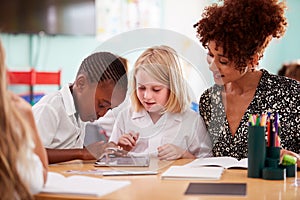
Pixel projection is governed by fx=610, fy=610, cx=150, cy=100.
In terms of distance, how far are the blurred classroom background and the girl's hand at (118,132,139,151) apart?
3.16m

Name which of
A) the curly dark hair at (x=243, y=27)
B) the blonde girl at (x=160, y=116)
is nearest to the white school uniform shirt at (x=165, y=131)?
the blonde girl at (x=160, y=116)

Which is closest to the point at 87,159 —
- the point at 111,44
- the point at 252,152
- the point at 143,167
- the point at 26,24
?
the point at 143,167

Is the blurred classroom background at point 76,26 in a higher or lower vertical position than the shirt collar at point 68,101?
higher

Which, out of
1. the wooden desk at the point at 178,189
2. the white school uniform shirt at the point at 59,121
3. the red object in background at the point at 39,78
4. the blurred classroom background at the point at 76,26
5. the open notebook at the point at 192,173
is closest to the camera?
the wooden desk at the point at 178,189

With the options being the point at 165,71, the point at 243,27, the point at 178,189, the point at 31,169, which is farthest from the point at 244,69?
the point at 31,169

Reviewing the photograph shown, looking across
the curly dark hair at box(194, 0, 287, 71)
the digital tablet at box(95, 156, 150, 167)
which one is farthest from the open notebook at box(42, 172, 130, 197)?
the curly dark hair at box(194, 0, 287, 71)

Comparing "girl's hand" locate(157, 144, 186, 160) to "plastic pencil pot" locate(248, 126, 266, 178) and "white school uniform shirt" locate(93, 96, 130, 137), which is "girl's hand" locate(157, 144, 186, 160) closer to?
"white school uniform shirt" locate(93, 96, 130, 137)

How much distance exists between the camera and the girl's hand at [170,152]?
1.81 metres

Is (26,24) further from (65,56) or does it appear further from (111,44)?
(111,44)

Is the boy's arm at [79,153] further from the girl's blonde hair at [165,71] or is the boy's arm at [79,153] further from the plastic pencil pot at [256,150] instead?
the plastic pencil pot at [256,150]

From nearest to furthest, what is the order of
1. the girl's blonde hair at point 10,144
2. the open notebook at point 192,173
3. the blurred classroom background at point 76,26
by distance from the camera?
the girl's blonde hair at point 10,144, the open notebook at point 192,173, the blurred classroom background at point 76,26

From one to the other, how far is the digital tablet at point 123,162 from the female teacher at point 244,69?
283mm

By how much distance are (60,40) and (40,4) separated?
0.36 m

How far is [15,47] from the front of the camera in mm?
5094
